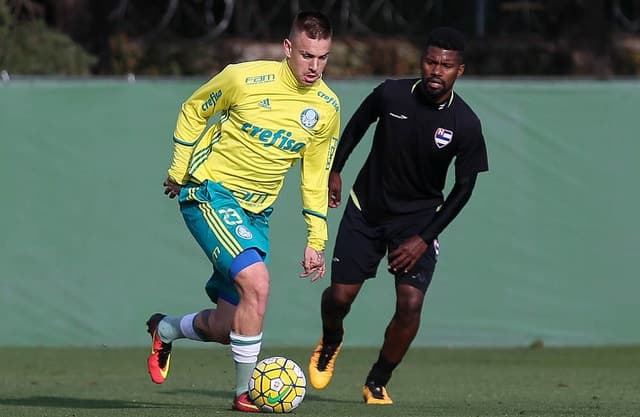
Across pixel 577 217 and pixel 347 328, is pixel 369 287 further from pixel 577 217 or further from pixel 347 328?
pixel 577 217

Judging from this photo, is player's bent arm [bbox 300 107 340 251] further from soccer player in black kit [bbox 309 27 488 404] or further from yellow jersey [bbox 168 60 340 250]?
soccer player in black kit [bbox 309 27 488 404]

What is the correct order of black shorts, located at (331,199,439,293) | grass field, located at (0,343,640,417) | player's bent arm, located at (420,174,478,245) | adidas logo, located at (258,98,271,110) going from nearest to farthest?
adidas logo, located at (258,98,271,110) → grass field, located at (0,343,640,417) → player's bent arm, located at (420,174,478,245) → black shorts, located at (331,199,439,293)

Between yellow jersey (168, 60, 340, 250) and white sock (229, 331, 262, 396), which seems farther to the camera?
yellow jersey (168, 60, 340, 250)

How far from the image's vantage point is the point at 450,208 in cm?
897

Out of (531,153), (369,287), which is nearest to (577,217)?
(531,153)

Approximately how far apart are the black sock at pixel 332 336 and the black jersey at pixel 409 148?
0.83 metres

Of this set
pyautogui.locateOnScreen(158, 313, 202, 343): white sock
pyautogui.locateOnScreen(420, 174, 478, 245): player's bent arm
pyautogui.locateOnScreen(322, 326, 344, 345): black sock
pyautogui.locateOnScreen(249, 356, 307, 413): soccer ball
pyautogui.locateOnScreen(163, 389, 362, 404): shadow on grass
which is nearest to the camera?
pyautogui.locateOnScreen(249, 356, 307, 413): soccer ball

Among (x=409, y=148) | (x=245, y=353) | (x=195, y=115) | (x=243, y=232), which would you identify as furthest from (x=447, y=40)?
(x=245, y=353)

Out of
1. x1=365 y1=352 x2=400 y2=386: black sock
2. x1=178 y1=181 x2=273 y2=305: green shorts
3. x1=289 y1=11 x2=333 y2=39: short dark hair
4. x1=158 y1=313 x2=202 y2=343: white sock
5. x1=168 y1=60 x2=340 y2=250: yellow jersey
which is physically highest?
x1=289 y1=11 x2=333 y2=39: short dark hair

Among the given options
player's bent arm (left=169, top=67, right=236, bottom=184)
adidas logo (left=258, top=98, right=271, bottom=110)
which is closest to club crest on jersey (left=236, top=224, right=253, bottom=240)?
player's bent arm (left=169, top=67, right=236, bottom=184)

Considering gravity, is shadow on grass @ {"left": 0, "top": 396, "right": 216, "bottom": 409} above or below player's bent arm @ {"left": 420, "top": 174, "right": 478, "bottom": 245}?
below

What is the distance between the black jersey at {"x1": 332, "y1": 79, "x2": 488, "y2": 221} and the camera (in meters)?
9.11

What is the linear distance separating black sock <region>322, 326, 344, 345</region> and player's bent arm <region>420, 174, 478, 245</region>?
0.98 metres

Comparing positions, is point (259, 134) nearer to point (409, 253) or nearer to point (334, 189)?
point (334, 189)
